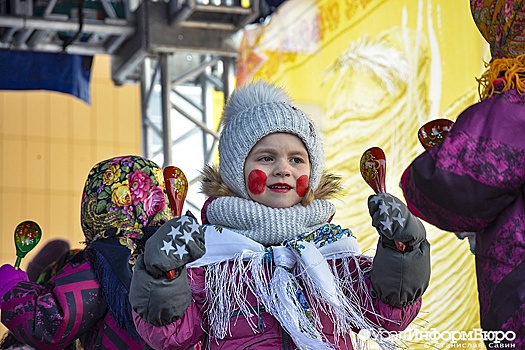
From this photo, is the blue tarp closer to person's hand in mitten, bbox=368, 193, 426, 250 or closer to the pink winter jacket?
the pink winter jacket

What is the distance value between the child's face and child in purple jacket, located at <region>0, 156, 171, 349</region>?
68cm

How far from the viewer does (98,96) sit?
11.6 m

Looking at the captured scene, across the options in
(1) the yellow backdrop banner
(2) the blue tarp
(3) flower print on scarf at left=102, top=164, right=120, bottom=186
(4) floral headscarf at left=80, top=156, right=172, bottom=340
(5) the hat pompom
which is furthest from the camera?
(2) the blue tarp

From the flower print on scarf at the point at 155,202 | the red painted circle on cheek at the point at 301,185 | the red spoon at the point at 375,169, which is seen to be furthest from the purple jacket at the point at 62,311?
the red spoon at the point at 375,169

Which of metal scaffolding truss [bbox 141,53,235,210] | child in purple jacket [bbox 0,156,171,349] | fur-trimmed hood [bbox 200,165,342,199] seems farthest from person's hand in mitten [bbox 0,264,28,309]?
metal scaffolding truss [bbox 141,53,235,210]

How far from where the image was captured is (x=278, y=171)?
7.66 feet

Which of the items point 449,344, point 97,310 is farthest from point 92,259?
point 449,344

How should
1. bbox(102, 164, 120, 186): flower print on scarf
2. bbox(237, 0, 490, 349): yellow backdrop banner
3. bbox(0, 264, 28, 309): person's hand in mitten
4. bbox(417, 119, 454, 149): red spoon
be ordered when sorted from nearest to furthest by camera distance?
bbox(417, 119, 454, 149): red spoon
bbox(0, 264, 28, 309): person's hand in mitten
bbox(102, 164, 120, 186): flower print on scarf
bbox(237, 0, 490, 349): yellow backdrop banner

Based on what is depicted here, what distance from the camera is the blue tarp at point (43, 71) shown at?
21.1 ft

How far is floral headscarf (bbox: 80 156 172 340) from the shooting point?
9.29 ft

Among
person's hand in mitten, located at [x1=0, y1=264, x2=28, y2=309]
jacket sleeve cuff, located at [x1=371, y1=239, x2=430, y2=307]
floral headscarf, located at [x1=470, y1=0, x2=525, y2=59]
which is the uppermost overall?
floral headscarf, located at [x1=470, y1=0, x2=525, y2=59]

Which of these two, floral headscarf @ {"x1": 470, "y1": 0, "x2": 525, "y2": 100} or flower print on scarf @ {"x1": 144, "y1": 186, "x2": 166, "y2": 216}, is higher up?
floral headscarf @ {"x1": 470, "y1": 0, "x2": 525, "y2": 100}

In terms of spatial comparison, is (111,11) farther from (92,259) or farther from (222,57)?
(92,259)

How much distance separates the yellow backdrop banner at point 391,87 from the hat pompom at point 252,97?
1491 millimetres
